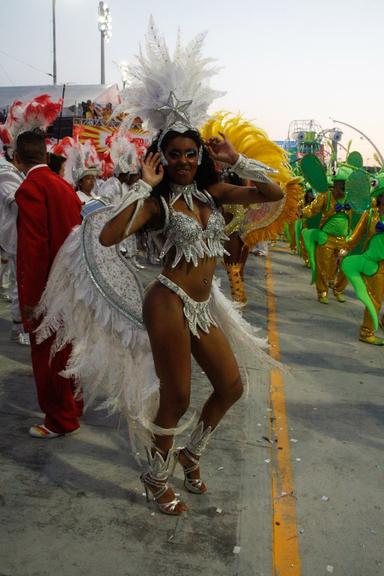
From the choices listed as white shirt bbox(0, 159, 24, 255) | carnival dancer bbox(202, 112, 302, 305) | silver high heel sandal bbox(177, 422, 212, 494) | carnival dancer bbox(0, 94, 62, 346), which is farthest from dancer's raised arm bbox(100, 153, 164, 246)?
carnival dancer bbox(202, 112, 302, 305)

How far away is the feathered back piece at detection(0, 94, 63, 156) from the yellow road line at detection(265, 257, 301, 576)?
2720 millimetres

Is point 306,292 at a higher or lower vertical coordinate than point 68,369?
lower

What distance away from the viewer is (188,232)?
95.6 inches


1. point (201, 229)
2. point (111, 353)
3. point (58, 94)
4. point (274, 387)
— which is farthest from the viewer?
point (58, 94)

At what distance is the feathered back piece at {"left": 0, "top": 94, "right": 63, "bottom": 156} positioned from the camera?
359 cm

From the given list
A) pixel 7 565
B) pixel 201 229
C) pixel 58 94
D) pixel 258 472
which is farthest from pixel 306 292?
pixel 58 94

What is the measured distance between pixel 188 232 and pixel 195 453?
1.22 metres

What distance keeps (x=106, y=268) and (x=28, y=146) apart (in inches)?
37.9

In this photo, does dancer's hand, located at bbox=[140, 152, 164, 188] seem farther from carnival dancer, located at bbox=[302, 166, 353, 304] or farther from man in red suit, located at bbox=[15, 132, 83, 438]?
carnival dancer, located at bbox=[302, 166, 353, 304]

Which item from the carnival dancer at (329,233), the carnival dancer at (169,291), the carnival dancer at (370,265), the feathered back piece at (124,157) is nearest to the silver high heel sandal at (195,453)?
the carnival dancer at (169,291)

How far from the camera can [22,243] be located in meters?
3.05

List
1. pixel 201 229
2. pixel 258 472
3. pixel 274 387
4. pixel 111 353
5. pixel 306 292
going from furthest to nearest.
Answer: pixel 306 292 → pixel 274 387 → pixel 258 472 → pixel 111 353 → pixel 201 229

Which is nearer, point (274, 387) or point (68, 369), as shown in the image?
point (68, 369)

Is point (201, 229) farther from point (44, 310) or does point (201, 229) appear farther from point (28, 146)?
point (28, 146)
